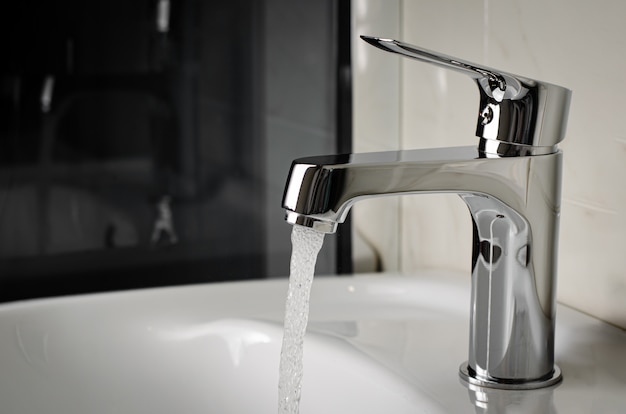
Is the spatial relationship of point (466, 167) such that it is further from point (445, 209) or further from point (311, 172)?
point (445, 209)

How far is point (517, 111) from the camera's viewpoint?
1.66 ft

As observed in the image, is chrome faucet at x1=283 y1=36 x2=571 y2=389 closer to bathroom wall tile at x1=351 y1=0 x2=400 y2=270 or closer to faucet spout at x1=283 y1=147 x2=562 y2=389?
faucet spout at x1=283 y1=147 x2=562 y2=389

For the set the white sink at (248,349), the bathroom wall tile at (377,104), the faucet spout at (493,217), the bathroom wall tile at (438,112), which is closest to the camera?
the faucet spout at (493,217)

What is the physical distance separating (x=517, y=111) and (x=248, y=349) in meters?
0.30

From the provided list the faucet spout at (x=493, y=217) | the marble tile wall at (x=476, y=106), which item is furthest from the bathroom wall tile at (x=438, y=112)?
the faucet spout at (x=493, y=217)

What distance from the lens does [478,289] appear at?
558 mm

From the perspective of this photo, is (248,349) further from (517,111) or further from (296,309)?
(517,111)

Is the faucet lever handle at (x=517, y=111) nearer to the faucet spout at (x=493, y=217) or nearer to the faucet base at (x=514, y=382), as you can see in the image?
the faucet spout at (x=493, y=217)

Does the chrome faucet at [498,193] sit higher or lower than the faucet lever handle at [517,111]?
lower

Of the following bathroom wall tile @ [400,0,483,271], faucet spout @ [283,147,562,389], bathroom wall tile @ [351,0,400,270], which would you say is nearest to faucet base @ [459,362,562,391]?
faucet spout @ [283,147,562,389]

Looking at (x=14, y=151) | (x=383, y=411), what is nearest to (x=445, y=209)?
(x=383, y=411)

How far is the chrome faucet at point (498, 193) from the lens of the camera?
484 mm

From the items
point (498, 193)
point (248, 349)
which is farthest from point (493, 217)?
point (248, 349)

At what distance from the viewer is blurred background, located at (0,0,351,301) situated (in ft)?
2.74
